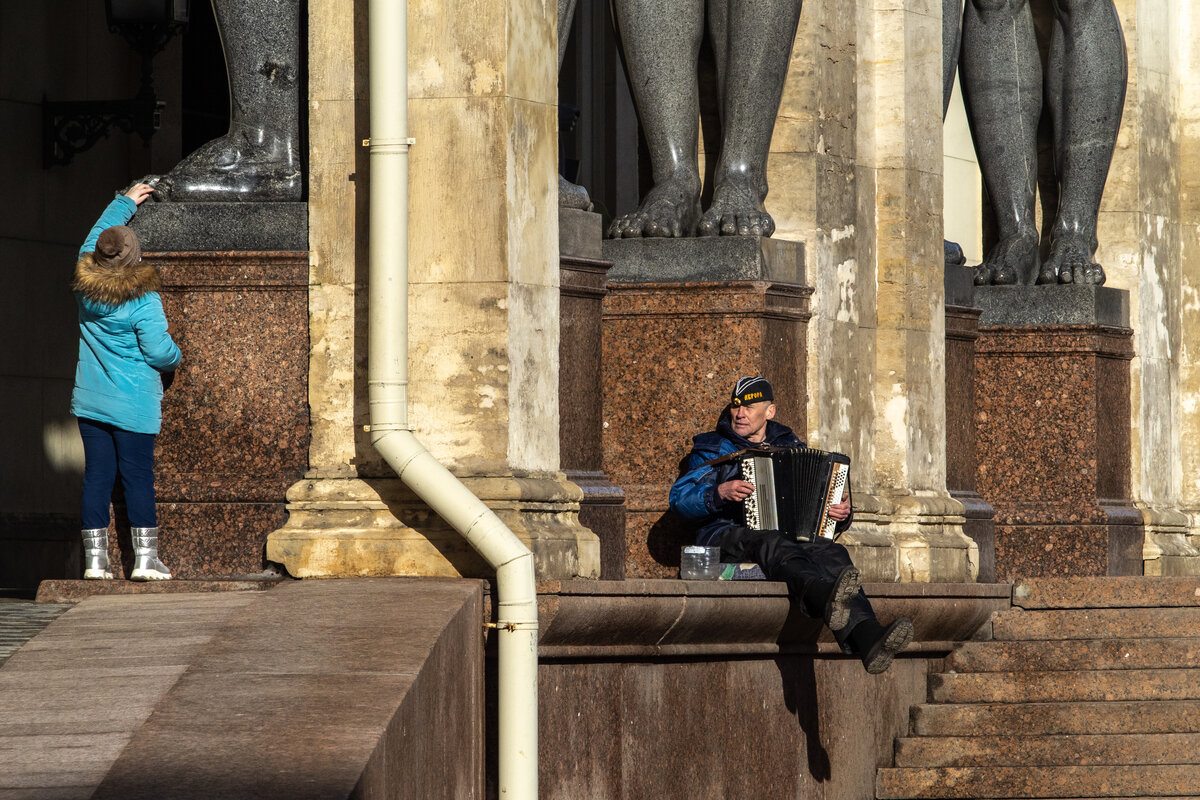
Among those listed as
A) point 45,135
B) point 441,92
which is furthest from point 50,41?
point 441,92

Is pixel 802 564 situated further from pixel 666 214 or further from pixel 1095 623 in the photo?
pixel 1095 623

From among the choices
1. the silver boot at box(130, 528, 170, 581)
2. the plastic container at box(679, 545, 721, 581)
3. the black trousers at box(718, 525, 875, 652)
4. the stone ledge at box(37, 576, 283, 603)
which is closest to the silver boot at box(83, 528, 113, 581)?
the silver boot at box(130, 528, 170, 581)

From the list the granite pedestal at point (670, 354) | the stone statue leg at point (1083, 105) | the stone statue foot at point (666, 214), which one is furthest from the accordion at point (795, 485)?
the stone statue leg at point (1083, 105)

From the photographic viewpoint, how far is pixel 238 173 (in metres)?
10.0

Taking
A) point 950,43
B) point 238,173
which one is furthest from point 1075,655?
point 238,173

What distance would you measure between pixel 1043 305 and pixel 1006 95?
1.50 meters

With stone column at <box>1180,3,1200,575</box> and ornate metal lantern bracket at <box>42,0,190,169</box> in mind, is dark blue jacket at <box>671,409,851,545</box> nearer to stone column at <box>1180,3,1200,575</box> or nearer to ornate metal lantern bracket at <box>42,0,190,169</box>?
ornate metal lantern bracket at <box>42,0,190,169</box>

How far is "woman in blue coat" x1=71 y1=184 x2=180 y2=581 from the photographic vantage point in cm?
920

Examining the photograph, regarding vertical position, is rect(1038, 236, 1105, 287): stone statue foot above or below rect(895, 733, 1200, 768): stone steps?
above

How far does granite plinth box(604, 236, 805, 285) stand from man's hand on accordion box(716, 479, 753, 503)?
3.96ft

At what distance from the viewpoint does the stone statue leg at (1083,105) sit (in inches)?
600

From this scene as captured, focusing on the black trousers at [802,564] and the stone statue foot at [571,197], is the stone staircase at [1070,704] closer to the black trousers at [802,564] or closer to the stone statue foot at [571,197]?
the black trousers at [802,564]

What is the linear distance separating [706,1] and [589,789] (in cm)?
436

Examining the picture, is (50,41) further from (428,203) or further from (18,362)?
(428,203)
